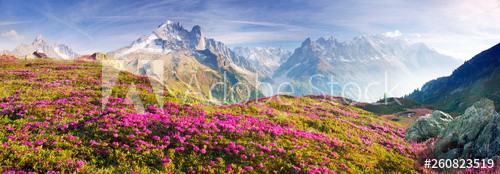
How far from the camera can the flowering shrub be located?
649 inches

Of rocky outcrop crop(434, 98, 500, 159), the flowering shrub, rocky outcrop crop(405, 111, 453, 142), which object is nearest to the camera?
the flowering shrub

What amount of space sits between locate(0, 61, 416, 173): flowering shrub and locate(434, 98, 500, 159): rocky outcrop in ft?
11.0

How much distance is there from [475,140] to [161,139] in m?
27.2

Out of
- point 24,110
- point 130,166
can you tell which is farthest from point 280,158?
point 24,110

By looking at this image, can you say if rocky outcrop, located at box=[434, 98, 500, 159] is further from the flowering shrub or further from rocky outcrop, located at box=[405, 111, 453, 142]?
rocky outcrop, located at box=[405, 111, 453, 142]

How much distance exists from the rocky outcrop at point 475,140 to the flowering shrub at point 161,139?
3345 millimetres

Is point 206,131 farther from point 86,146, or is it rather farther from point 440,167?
point 440,167

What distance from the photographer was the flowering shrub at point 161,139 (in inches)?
649

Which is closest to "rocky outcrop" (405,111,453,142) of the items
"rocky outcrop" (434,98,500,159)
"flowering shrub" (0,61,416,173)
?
"flowering shrub" (0,61,416,173)

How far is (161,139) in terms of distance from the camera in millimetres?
20094

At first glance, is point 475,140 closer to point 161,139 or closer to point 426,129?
point 426,129

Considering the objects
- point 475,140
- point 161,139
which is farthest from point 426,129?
point 161,139

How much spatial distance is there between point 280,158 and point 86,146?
1287cm

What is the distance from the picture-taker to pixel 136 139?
19500mm
